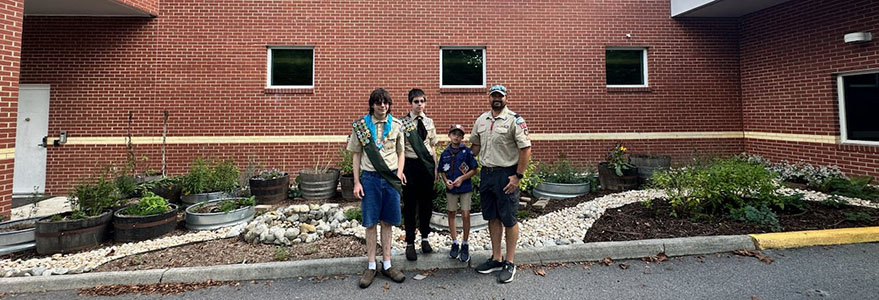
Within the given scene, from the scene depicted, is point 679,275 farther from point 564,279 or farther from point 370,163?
point 370,163

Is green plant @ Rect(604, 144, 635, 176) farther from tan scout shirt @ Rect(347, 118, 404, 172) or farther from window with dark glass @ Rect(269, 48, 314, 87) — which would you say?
window with dark glass @ Rect(269, 48, 314, 87)

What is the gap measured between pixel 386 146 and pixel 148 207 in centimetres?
363

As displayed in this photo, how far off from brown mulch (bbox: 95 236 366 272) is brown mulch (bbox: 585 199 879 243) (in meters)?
2.91

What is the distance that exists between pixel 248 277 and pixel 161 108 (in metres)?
6.26

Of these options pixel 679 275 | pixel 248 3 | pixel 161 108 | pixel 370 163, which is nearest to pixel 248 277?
pixel 370 163

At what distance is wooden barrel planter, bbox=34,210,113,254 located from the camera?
3885 millimetres

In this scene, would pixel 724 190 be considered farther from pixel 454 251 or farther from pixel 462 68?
pixel 462 68

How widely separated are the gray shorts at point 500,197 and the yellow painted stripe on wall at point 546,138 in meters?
4.65

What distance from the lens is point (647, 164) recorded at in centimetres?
706

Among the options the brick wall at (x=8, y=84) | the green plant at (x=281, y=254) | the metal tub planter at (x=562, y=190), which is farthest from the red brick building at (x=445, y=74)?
the green plant at (x=281, y=254)

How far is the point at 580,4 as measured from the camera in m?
8.51

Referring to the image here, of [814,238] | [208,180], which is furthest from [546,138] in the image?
[208,180]

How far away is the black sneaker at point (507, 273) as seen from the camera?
322 centimetres

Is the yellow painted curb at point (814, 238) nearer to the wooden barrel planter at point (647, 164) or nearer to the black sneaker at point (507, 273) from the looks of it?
the wooden barrel planter at point (647, 164)
